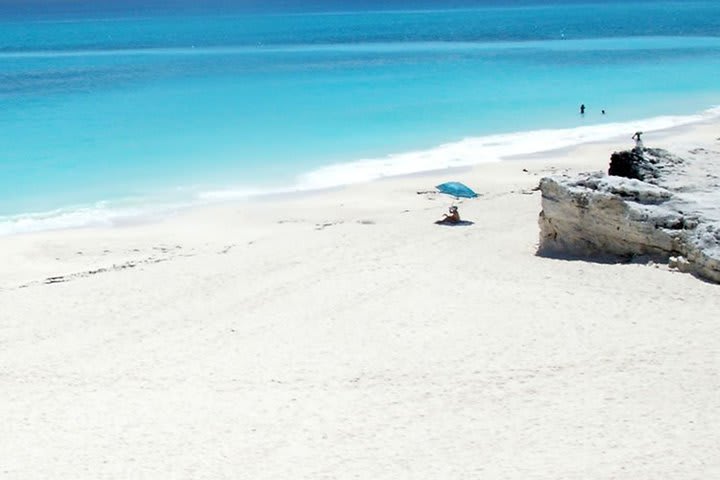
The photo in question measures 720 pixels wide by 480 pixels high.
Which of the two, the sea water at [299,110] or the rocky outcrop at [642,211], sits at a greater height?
the sea water at [299,110]

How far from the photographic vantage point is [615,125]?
91.9ft

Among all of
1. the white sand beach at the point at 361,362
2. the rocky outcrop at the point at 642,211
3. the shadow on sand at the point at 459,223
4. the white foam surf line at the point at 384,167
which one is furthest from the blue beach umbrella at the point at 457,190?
the rocky outcrop at the point at 642,211

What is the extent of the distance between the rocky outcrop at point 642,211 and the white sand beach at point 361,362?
12.9 inches

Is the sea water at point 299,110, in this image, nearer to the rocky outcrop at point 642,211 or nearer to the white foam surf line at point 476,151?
the white foam surf line at point 476,151

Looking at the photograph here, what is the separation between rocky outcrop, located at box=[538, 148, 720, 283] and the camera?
34.9 feet

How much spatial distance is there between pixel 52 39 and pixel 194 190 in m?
69.2

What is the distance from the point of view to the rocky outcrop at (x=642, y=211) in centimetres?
1063

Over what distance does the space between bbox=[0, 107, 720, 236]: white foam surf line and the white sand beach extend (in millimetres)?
3294

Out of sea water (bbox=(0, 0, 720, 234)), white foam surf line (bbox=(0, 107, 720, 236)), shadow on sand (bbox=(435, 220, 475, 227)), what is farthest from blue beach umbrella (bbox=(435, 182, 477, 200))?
sea water (bbox=(0, 0, 720, 234))

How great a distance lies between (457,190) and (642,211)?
6.51 metres

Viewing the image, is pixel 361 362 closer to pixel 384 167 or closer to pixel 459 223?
pixel 459 223

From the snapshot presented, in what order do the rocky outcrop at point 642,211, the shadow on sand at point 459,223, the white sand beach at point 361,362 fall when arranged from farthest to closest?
the shadow on sand at point 459,223
the rocky outcrop at point 642,211
the white sand beach at point 361,362

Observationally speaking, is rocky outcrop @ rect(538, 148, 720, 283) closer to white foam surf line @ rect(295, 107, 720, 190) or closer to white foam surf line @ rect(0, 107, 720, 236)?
white foam surf line @ rect(0, 107, 720, 236)

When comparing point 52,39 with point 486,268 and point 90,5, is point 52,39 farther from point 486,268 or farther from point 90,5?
point 90,5
